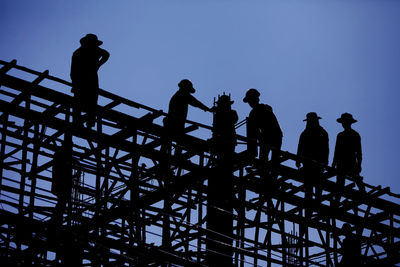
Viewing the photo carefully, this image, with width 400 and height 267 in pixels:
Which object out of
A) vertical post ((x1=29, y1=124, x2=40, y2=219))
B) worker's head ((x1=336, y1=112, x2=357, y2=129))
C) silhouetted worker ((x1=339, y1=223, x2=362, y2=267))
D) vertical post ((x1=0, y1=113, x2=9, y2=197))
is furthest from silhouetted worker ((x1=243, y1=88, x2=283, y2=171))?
vertical post ((x1=0, y1=113, x2=9, y2=197))

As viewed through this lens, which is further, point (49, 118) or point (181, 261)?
point (49, 118)

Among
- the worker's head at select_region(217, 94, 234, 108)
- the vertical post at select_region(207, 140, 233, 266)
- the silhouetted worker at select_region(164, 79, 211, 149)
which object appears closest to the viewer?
the vertical post at select_region(207, 140, 233, 266)

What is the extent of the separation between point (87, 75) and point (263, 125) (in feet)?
17.3

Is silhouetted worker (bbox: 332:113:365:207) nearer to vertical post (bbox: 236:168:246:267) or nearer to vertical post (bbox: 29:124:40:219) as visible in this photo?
vertical post (bbox: 236:168:246:267)

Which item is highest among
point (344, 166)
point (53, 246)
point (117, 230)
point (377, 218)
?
point (344, 166)

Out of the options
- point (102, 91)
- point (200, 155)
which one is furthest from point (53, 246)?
point (200, 155)

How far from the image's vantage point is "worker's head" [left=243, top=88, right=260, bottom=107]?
18.1 meters

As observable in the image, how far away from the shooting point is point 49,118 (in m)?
14.3

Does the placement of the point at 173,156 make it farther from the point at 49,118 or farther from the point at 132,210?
the point at 49,118

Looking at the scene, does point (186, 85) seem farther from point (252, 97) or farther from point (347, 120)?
point (347, 120)

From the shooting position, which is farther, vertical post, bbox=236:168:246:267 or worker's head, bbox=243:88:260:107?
worker's head, bbox=243:88:260:107

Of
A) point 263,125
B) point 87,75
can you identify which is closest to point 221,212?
point 263,125

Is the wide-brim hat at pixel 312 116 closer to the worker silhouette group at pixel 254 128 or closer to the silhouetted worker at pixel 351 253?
the worker silhouette group at pixel 254 128

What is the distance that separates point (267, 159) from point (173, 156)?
8.76 feet
